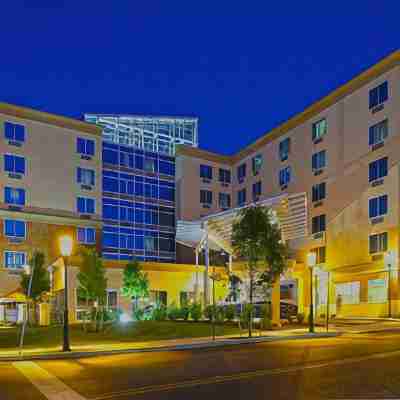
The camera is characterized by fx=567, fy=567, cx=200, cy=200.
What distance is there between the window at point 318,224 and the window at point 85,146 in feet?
71.1

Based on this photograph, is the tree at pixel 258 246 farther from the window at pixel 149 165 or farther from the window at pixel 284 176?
the window at pixel 149 165

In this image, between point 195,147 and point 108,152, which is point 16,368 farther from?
point 195,147

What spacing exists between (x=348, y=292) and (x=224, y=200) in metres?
21.8

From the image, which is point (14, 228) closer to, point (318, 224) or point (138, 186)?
point (138, 186)

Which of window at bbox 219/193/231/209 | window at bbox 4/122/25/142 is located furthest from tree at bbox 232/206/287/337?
window at bbox 219/193/231/209

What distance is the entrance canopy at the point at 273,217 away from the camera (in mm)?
27656

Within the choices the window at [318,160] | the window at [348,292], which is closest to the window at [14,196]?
the window at [318,160]

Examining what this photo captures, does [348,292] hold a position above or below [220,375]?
below

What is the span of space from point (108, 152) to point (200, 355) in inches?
1632

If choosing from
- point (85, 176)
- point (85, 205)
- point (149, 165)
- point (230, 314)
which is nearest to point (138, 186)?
point (149, 165)

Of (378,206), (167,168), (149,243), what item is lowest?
(149,243)

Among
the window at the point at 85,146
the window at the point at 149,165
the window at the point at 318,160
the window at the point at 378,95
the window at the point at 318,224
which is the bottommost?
the window at the point at 318,224

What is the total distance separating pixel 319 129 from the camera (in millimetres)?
48562

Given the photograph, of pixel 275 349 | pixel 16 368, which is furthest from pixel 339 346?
pixel 16 368
